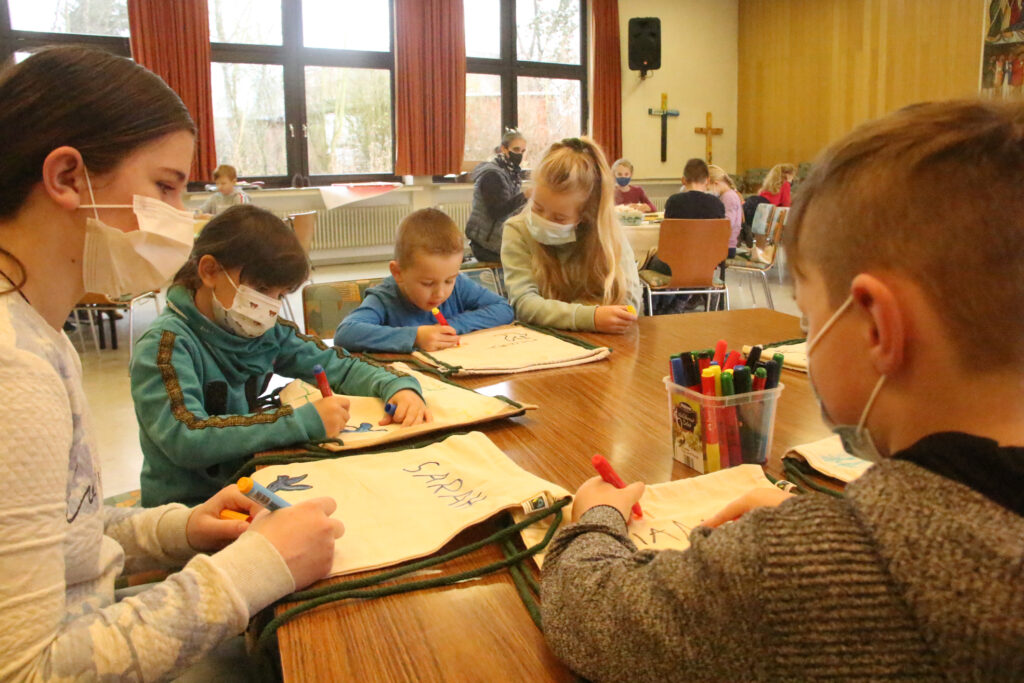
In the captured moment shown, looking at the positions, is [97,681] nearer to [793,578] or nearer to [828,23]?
[793,578]

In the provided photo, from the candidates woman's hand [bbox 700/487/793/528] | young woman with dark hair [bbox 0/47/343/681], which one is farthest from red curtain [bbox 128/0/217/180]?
woman's hand [bbox 700/487/793/528]

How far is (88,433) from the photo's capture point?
828 mm

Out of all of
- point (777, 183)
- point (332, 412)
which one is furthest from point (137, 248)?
point (777, 183)

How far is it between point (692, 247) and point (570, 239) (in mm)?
2150

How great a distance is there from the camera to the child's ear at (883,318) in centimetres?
50

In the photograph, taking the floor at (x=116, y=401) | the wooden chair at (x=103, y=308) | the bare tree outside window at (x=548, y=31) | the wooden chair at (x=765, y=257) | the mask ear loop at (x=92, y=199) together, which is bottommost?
the floor at (x=116, y=401)

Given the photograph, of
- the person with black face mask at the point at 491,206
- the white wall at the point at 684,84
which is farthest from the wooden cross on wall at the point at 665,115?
the person with black face mask at the point at 491,206

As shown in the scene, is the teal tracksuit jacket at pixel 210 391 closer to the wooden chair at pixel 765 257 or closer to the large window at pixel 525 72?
the wooden chair at pixel 765 257

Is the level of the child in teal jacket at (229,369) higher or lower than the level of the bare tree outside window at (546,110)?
lower

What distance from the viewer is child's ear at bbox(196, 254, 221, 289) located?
1.34m

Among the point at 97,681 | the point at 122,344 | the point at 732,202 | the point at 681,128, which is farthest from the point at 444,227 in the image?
the point at 681,128

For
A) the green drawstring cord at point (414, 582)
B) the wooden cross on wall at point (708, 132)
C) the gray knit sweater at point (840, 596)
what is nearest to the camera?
the gray knit sweater at point (840, 596)

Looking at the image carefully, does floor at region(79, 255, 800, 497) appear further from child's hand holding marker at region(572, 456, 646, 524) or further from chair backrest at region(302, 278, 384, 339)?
chair backrest at region(302, 278, 384, 339)

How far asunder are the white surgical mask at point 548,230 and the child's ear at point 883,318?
1.64 meters
